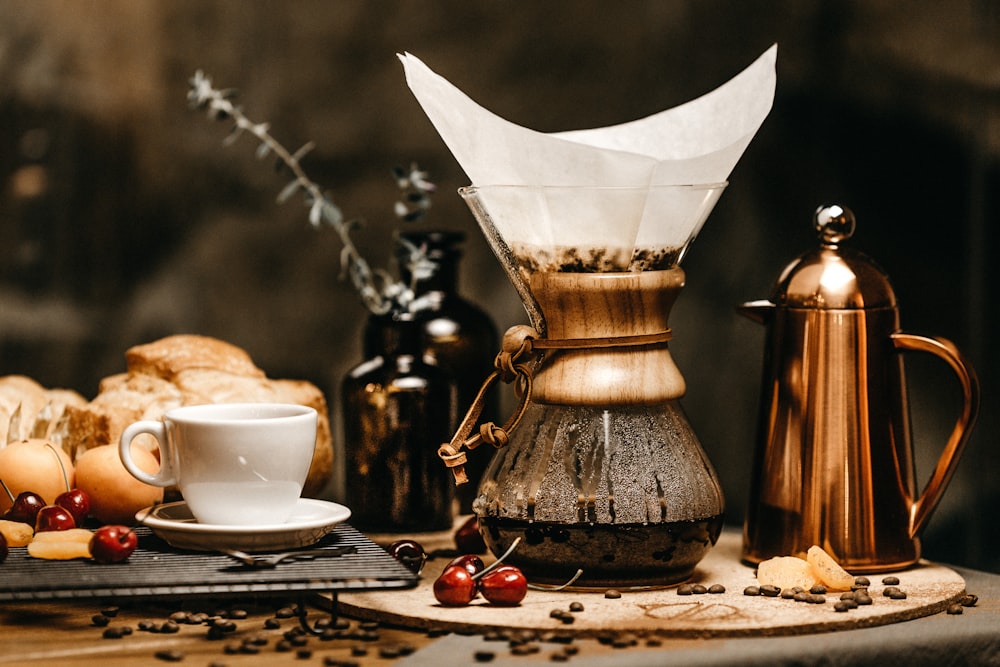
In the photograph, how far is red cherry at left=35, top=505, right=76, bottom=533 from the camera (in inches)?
40.1

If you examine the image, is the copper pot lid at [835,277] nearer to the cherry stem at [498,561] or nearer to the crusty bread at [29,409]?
the cherry stem at [498,561]

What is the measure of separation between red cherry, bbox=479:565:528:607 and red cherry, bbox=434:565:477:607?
0.01 m

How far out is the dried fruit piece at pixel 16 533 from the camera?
38.9 inches

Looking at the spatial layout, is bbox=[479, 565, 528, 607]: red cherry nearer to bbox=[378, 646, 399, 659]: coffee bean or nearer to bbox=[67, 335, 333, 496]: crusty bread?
bbox=[378, 646, 399, 659]: coffee bean

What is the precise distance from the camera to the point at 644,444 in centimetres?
98

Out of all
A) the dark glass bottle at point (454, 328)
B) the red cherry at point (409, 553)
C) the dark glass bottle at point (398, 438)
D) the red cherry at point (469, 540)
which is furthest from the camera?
the dark glass bottle at point (454, 328)

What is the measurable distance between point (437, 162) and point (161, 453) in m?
0.69

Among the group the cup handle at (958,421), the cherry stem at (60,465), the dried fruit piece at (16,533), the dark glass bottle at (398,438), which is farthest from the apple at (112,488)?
the cup handle at (958,421)

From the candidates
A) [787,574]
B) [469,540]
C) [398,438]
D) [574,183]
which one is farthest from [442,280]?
[787,574]

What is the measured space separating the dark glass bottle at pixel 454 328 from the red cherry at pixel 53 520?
44 centimetres

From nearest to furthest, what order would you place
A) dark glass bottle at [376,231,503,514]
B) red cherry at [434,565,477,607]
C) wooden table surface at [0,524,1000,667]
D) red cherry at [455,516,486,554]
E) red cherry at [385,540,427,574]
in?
wooden table surface at [0,524,1000,667]
red cherry at [434,565,477,607]
red cherry at [385,540,427,574]
red cherry at [455,516,486,554]
dark glass bottle at [376,231,503,514]

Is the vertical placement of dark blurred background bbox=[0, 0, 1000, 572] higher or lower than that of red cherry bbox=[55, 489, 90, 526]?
higher

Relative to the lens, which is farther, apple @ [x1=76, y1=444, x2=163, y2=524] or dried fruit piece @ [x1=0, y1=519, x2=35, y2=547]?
apple @ [x1=76, y1=444, x2=163, y2=524]

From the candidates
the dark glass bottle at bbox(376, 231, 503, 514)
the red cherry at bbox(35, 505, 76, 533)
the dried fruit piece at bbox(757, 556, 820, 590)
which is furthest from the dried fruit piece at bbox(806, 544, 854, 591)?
the red cherry at bbox(35, 505, 76, 533)
